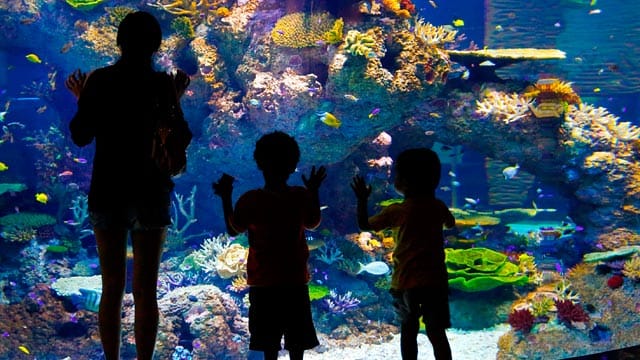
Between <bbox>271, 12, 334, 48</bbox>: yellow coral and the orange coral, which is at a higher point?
<bbox>271, 12, 334, 48</bbox>: yellow coral

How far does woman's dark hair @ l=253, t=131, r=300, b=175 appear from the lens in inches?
100

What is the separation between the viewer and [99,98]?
238cm

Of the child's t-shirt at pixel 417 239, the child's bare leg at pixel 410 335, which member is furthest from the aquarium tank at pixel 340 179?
the child's t-shirt at pixel 417 239

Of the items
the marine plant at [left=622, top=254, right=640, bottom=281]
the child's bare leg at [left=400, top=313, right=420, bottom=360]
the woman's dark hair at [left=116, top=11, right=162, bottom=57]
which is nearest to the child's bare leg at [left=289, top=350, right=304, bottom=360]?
the child's bare leg at [left=400, top=313, right=420, bottom=360]

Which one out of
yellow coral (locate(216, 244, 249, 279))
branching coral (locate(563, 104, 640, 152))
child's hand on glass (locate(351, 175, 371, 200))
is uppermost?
branching coral (locate(563, 104, 640, 152))

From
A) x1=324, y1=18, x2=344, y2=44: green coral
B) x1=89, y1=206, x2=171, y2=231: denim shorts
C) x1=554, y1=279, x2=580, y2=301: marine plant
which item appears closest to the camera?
x1=89, y1=206, x2=171, y2=231: denim shorts

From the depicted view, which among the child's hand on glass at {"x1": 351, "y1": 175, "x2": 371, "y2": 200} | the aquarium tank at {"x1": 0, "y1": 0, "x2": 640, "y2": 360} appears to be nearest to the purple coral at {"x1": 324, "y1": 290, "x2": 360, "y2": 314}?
the aquarium tank at {"x1": 0, "y1": 0, "x2": 640, "y2": 360}

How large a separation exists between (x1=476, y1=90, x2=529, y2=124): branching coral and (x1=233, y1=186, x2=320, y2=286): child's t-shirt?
25.1 feet

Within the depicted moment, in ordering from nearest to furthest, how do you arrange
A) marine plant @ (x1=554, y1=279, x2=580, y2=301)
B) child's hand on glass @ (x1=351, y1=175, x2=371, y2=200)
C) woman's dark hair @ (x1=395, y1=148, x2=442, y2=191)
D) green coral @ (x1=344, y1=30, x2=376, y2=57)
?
child's hand on glass @ (x1=351, y1=175, x2=371, y2=200)
woman's dark hair @ (x1=395, y1=148, x2=442, y2=191)
marine plant @ (x1=554, y1=279, x2=580, y2=301)
green coral @ (x1=344, y1=30, x2=376, y2=57)

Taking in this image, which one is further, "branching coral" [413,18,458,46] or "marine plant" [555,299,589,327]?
"branching coral" [413,18,458,46]

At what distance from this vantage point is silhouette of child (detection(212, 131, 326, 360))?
2.50 m

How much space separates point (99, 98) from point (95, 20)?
30.2 ft

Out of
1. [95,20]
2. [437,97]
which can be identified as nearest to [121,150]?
[437,97]

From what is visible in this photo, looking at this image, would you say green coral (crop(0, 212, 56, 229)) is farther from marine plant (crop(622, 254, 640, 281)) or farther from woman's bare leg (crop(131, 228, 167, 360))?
marine plant (crop(622, 254, 640, 281))
